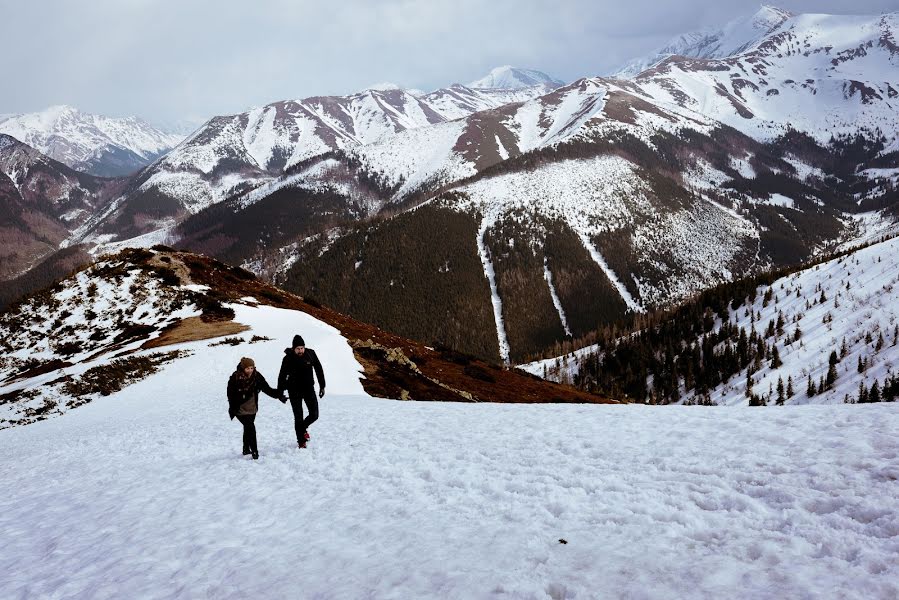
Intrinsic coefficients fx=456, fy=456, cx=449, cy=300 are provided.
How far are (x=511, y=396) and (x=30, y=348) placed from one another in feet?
160

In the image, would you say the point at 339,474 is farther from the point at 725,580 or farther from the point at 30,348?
the point at 30,348

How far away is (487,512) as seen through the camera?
9.34 m

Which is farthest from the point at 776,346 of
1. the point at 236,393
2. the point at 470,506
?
the point at 236,393

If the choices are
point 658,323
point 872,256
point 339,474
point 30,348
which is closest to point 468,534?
point 339,474

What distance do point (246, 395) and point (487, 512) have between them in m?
9.10

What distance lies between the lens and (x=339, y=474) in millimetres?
12688

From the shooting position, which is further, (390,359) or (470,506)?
(390,359)

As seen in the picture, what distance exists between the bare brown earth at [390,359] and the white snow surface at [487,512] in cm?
1895

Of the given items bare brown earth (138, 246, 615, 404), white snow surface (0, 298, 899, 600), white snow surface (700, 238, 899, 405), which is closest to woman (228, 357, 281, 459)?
white snow surface (0, 298, 899, 600)

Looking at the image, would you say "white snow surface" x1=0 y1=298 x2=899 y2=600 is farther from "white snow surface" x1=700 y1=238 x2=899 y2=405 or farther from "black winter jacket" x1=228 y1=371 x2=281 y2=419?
"white snow surface" x1=700 y1=238 x2=899 y2=405

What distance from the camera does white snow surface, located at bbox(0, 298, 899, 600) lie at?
654 cm

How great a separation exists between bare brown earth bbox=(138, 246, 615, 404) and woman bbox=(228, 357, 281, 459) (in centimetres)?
1770

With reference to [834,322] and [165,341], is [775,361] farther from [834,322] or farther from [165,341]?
[165,341]

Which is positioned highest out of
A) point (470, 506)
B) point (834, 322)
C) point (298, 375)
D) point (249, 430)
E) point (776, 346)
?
point (298, 375)
